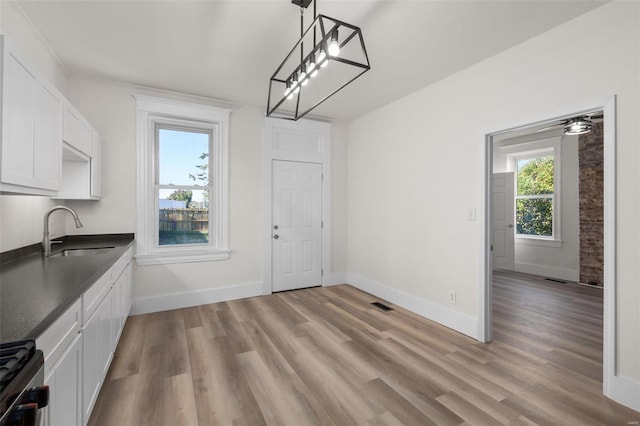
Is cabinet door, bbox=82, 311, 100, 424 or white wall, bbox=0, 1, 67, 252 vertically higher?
white wall, bbox=0, 1, 67, 252

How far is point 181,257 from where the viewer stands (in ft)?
12.8

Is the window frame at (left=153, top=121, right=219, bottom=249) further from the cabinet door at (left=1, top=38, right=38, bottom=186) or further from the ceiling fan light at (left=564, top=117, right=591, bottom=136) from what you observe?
the ceiling fan light at (left=564, top=117, right=591, bottom=136)

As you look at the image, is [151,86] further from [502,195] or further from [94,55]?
[502,195]

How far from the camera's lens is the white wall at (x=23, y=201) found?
206 cm

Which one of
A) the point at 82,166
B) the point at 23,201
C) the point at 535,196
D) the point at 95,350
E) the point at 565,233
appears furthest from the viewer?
the point at 535,196

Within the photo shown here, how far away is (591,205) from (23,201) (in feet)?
24.7

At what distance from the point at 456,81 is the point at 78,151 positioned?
384cm

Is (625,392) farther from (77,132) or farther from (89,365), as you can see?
(77,132)

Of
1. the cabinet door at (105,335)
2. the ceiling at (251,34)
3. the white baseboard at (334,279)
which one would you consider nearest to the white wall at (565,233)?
the ceiling at (251,34)

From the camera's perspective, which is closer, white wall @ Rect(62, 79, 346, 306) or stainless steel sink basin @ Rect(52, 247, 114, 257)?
stainless steel sink basin @ Rect(52, 247, 114, 257)

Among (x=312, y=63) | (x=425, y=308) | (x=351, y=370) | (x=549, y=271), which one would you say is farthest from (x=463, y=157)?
(x=549, y=271)

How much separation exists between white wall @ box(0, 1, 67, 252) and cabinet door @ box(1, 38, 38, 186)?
38 cm

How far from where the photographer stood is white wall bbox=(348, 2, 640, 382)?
2021mm

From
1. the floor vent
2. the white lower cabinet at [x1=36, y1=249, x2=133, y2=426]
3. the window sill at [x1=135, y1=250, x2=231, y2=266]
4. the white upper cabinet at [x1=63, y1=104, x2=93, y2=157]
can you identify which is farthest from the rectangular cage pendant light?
the floor vent
